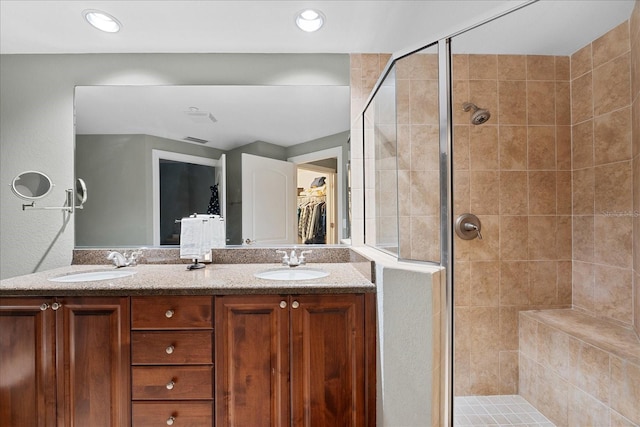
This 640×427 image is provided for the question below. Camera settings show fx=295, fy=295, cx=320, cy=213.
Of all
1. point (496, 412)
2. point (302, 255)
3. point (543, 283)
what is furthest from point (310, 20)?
point (496, 412)

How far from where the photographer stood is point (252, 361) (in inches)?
52.1

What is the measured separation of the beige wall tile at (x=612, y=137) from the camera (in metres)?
1.48

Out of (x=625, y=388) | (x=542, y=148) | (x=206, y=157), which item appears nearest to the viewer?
(x=625, y=388)

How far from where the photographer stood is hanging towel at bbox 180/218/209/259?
5.75 ft

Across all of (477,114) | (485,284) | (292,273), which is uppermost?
(477,114)

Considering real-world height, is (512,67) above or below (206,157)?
above

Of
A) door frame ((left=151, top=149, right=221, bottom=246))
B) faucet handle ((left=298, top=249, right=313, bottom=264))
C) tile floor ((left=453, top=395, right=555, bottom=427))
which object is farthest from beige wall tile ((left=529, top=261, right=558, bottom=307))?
door frame ((left=151, top=149, right=221, bottom=246))

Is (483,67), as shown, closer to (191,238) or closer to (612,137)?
(612,137)

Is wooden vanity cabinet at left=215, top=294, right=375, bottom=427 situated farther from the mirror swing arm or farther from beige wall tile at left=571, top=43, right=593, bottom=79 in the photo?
beige wall tile at left=571, top=43, right=593, bottom=79

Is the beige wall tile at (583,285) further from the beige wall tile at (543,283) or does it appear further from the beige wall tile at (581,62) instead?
the beige wall tile at (581,62)

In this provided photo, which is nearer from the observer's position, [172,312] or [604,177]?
[172,312]

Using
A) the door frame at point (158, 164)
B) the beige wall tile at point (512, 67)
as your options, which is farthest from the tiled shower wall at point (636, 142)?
the door frame at point (158, 164)

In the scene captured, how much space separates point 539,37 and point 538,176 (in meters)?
0.77

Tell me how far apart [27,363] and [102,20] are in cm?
177
